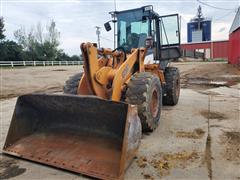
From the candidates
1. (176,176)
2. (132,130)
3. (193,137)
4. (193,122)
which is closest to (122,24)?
(193,122)

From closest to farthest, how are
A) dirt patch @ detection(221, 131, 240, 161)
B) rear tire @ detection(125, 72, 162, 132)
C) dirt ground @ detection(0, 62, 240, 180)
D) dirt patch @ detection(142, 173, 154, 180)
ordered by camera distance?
dirt patch @ detection(142, 173, 154, 180)
dirt ground @ detection(0, 62, 240, 180)
dirt patch @ detection(221, 131, 240, 161)
rear tire @ detection(125, 72, 162, 132)

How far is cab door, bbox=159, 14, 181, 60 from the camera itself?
6.67 meters

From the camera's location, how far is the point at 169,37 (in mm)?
6945

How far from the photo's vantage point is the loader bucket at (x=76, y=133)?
10.7ft

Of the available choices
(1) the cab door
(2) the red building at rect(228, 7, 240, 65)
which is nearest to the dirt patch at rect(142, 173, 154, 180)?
(1) the cab door

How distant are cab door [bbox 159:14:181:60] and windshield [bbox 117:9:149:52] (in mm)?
736

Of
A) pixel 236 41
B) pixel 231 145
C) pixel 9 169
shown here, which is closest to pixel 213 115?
pixel 231 145

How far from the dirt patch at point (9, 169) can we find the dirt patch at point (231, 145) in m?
2.82

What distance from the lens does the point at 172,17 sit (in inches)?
268

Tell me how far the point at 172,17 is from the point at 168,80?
1.63 meters

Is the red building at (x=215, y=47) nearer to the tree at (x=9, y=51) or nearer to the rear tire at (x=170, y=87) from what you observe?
the tree at (x=9, y=51)

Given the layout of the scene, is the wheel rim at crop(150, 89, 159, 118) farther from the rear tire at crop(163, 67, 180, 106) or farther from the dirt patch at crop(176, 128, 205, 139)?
the rear tire at crop(163, 67, 180, 106)

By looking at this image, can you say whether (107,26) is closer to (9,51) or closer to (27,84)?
(27,84)

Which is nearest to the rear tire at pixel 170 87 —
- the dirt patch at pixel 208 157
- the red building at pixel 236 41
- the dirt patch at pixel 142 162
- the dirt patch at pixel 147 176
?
the dirt patch at pixel 208 157
